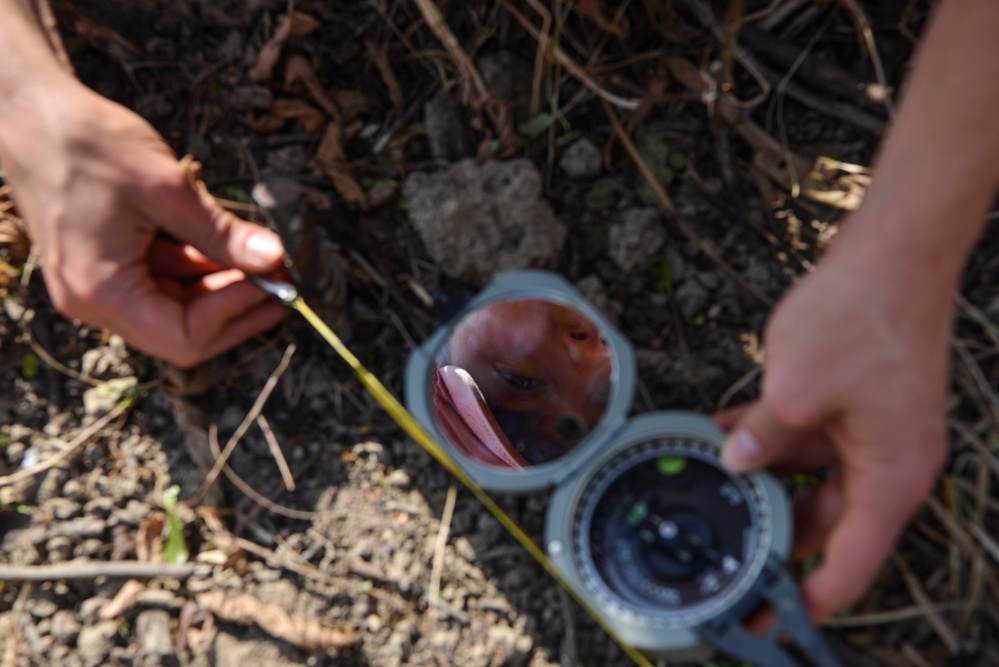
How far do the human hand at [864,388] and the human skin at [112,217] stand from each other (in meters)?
1.01

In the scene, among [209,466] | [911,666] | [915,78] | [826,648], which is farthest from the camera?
[209,466]

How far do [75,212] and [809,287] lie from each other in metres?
1.32

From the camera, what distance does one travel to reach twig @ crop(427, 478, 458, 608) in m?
1.75

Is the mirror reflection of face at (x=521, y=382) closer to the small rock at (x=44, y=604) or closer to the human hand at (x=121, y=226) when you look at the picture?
the human hand at (x=121, y=226)

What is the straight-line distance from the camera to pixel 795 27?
1.92 meters

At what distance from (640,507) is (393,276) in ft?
2.47

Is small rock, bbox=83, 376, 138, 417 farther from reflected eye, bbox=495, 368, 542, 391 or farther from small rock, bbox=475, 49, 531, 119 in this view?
small rock, bbox=475, 49, 531, 119

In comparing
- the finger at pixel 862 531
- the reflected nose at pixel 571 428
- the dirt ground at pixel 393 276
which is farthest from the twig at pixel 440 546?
the finger at pixel 862 531

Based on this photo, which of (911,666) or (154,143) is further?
(154,143)

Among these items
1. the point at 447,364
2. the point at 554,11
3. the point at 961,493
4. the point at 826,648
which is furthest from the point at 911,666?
the point at 554,11

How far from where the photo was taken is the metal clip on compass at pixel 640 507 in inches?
52.5

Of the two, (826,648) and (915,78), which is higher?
(915,78)

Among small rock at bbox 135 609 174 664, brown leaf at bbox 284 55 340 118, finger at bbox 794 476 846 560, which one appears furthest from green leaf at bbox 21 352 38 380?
finger at bbox 794 476 846 560

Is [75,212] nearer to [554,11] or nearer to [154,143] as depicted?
[154,143]
